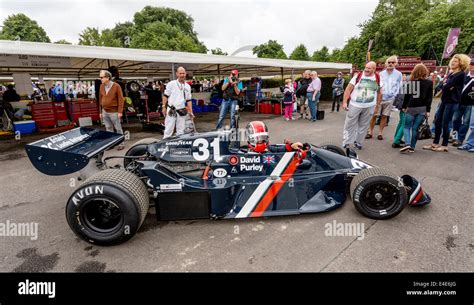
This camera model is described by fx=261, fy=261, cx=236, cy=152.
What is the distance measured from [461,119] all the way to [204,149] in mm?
6184

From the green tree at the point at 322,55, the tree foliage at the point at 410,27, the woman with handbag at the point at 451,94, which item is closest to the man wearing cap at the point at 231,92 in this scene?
the woman with handbag at the point at 451,94

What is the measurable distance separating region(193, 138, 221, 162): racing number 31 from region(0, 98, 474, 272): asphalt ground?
31.8 inches

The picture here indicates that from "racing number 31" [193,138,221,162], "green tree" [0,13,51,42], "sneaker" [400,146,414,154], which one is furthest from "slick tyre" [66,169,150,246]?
"green tree" [0,13,51,42]

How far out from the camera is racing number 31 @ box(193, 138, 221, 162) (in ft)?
10.9

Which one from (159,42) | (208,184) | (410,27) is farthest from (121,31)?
(208,184)

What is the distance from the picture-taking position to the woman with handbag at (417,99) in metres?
5.10

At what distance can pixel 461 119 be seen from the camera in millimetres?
5973

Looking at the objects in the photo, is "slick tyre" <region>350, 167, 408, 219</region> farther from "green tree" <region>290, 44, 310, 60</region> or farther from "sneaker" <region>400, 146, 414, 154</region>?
"green tree" <region>290, 44, 310, 60</region>

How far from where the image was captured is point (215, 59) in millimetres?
9648

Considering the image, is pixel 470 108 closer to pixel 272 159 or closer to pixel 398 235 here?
pixel 398 235

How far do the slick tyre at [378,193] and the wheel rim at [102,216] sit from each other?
2618mm

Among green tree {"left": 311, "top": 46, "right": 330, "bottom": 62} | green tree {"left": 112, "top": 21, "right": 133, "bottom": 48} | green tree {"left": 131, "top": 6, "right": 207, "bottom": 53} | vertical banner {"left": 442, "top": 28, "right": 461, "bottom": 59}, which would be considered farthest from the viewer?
green tree {"left": 112, "top": 21, "right": 133, "bottom": 48}

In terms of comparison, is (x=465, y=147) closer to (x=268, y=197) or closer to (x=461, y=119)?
(x=461, y=119)
